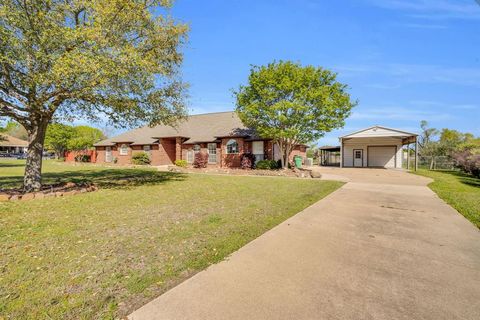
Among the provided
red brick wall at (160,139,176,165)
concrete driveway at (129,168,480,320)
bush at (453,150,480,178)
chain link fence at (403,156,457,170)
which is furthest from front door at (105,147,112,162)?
chain link fence at (403,156,457,170)

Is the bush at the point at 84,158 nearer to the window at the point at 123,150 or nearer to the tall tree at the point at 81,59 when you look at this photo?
the window at the point at 123,150

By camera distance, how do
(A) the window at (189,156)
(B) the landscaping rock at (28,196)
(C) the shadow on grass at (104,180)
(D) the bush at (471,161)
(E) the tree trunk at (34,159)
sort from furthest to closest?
(A) the window at (189,156) < (D) the bush at (471,161) < (C) the shadow on grass at (104,180) < (E) the tree trunk at (34,159) < (B) the landscaping rock at (28,196)

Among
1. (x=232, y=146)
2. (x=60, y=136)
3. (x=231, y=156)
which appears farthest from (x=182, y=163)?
(x=60, y=136)

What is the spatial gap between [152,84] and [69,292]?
8501 millimetres

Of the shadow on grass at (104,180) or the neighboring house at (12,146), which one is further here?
the neighboring house at (12,146)

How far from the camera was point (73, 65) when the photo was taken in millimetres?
7324

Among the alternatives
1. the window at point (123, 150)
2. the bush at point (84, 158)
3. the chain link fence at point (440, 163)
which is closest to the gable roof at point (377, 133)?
the chain link fence at point (440, 163)

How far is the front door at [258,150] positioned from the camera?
22.6m

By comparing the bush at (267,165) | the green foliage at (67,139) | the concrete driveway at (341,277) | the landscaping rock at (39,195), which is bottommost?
the concrete driveway at (341,277)

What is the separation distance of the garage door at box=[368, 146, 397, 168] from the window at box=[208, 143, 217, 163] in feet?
60.3

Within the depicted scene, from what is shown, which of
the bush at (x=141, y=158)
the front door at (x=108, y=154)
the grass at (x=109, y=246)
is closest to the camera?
the grass at (x=109, y=246)

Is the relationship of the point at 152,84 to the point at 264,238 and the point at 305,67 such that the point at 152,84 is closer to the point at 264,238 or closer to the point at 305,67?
the point at 264,238

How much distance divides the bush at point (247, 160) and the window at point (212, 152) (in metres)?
3.38

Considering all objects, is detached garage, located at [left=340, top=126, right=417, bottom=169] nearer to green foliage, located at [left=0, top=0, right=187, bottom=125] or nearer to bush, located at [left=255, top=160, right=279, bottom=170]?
bush, located at [left=255, top=160, right=279, bottom=170]
